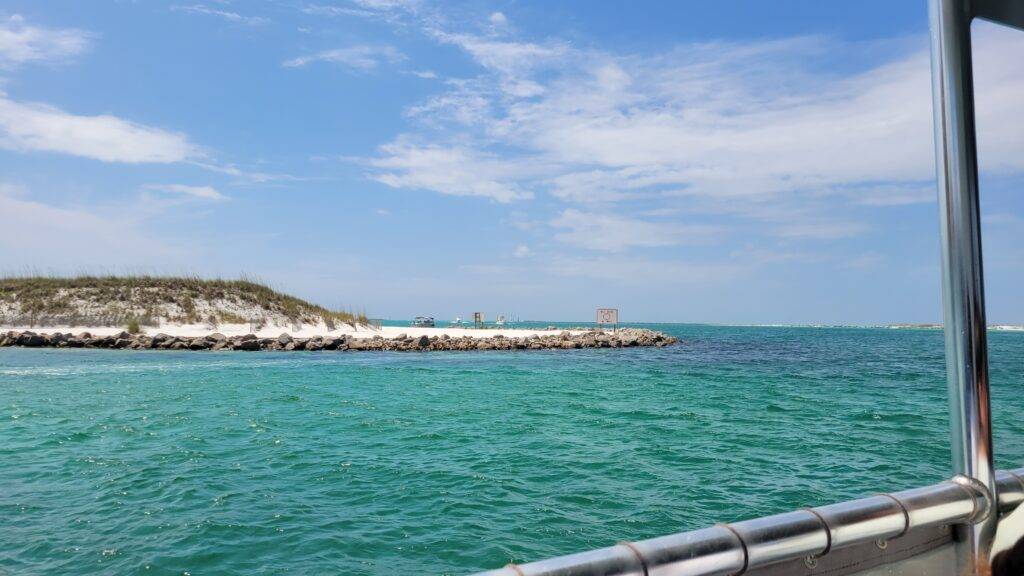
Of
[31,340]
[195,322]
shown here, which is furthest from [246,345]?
[31,340]

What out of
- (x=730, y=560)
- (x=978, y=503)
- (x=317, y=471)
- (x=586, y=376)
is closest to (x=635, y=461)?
A: (x=317, y=471)

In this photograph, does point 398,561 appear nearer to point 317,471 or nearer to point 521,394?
point 317,471

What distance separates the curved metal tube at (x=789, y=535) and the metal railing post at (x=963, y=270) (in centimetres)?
10

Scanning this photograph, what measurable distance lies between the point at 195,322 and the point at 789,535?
4380cm

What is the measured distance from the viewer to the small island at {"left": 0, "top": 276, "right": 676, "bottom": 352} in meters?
32.4

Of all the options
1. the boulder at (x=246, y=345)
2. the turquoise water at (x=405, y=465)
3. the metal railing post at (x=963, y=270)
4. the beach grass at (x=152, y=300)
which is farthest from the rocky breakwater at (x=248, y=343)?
the metal railing post at (x=963, y=270)

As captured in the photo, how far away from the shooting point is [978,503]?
72.9 inches

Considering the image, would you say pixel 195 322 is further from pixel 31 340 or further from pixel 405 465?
pixel 405 465

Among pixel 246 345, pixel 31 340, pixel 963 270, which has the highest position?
pixel 963 270

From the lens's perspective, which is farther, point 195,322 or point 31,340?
point 195,322

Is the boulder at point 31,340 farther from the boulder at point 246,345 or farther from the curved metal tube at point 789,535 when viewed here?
the curved metal tube at point 789,535

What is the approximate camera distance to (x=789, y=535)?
1.54 meters

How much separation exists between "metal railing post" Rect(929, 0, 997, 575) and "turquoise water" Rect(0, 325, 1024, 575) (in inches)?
148

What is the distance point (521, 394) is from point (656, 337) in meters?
31.5
